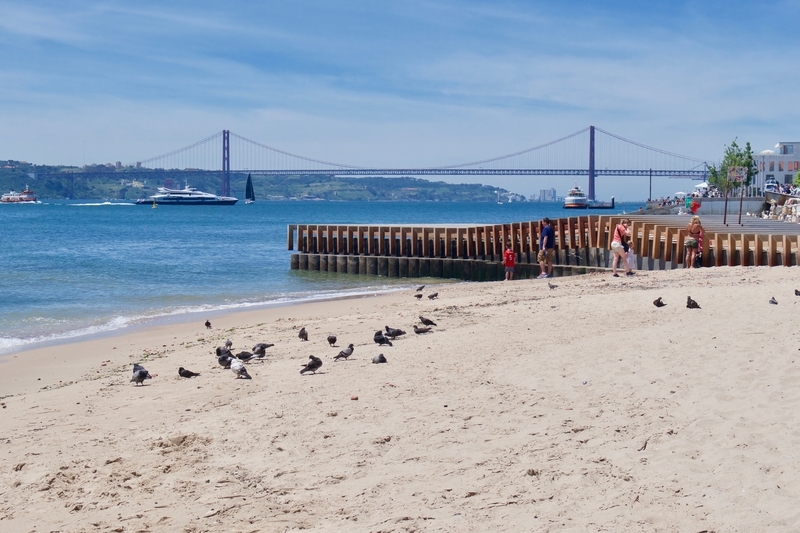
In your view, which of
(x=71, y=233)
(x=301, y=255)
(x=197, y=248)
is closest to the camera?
(x=301, y=255)

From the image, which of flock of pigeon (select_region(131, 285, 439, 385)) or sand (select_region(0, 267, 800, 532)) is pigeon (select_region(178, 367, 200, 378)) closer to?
flock of pigeon (select_region(131, 285, 439, 385))

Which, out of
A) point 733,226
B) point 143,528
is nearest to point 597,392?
point 143,528

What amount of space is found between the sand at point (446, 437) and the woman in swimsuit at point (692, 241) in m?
9.42

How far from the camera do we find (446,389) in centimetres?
838

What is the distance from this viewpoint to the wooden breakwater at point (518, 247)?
832 inches

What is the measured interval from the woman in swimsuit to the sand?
30.9 ft

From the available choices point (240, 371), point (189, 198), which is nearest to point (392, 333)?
point (240, 371)

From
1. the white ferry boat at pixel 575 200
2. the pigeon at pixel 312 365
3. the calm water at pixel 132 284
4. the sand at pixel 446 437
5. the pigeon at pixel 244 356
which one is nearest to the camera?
the sand at pixel 446 437

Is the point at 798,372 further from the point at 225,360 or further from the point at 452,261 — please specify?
the point at 452,261


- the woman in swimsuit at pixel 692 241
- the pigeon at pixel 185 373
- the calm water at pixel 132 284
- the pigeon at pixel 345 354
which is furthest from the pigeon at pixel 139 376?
the woman in swimsuit at pixel 692 241

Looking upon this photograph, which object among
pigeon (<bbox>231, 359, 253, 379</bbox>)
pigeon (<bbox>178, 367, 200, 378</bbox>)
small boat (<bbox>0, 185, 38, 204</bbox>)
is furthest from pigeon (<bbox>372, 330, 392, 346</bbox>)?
small boat (<bbox>0, 185, 38, 204</bbox>)

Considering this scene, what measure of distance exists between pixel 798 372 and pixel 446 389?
10.2 feet

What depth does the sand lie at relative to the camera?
5703 mm

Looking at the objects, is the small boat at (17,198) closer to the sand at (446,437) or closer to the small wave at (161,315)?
the small wave at (161,315)
